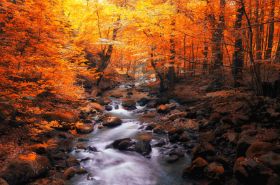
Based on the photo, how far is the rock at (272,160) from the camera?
20.6ft

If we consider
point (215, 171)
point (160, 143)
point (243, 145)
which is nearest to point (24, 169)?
point (160, 143)

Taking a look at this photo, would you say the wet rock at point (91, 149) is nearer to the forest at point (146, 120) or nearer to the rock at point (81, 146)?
the forest at point (146, 120)

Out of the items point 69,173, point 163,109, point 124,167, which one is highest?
point 163,109

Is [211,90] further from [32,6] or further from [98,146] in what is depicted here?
[32,6]

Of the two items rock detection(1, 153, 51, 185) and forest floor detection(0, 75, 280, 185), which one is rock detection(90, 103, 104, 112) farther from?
rock detection(1, 153, 51, 185)

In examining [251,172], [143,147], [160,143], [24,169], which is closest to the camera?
[251,172]

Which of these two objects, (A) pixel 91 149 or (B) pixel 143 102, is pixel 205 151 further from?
(B) pixel 143 102

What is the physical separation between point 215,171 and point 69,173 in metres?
5.19

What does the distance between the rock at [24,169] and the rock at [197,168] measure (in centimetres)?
516

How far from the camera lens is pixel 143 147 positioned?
1066 cm

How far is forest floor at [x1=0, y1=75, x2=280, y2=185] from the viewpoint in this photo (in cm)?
719

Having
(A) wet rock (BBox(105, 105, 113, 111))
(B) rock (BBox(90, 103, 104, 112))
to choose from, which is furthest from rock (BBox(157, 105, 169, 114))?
(B) rock (BBox(90, 103, 104, 112))

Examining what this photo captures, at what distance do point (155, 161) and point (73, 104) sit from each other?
847 centimetres

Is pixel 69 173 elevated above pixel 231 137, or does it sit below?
below
